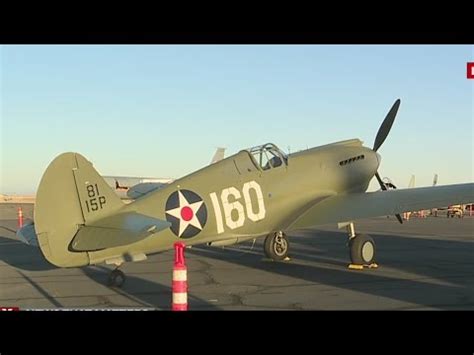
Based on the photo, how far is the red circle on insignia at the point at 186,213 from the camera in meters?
9.52

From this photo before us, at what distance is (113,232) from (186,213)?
158 cm

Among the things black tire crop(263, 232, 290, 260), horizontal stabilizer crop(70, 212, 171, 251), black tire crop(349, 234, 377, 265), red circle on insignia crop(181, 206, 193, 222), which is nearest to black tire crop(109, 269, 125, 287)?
horizontal stabilizer crop(70, 212, 171, 251)

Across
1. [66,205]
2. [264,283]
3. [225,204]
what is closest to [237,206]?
[225,204]

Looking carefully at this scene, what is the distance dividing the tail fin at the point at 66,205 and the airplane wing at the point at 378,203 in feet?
14.0

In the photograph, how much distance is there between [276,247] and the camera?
42.3ft

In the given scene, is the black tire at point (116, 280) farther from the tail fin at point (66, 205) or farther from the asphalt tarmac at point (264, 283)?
the tail fin at point (66, 205)

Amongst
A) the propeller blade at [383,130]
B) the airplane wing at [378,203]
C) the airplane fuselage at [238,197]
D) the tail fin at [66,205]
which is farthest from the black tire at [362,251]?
the tail fin at [66,205]

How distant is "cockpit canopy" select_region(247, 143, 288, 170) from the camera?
1112 centimetres

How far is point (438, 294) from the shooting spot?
8.25 meters

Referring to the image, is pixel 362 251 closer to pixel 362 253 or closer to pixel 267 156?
pixel 362 253

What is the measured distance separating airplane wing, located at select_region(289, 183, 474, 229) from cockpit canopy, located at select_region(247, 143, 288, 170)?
1160mm
